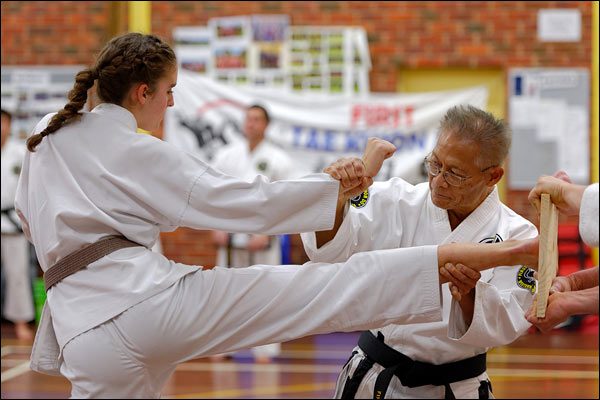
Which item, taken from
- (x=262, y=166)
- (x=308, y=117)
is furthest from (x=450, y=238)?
(x=308, y=117)

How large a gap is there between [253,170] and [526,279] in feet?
12.3

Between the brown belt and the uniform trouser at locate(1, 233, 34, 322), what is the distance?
15.5 ft

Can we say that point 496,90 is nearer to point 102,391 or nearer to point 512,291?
point 512,291

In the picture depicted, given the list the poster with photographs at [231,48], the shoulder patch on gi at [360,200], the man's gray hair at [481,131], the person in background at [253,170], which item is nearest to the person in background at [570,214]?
the man's gray hair at [481,131]

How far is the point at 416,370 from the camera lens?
108 inches

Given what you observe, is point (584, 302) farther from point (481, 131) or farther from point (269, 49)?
point (269, 49)

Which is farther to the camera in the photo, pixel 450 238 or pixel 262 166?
pixel 262 166

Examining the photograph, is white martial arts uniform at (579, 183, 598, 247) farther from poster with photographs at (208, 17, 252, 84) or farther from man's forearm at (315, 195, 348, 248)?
poster with photographs at (208, 17, 252, 84)

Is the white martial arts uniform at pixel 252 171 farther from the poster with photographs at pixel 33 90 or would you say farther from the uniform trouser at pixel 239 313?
the uniform trouser at pixel 239 313

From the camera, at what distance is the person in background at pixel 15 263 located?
22.1ft

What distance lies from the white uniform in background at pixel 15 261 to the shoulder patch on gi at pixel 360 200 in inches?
178

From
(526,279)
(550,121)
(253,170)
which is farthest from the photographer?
(550,121)

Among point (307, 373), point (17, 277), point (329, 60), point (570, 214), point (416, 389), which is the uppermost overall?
point (329, 60)

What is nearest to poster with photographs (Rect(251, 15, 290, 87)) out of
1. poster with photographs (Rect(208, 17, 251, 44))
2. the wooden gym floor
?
poster with photographs (Rect(208, 17, 251, 44))
